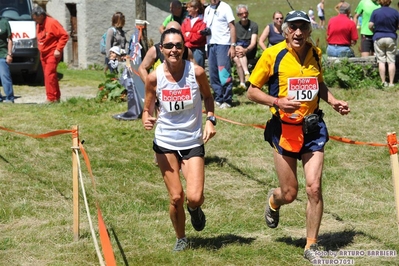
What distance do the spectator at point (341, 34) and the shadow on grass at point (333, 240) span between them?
8.79 m

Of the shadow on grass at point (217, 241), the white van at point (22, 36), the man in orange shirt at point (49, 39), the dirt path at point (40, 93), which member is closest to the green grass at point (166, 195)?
the shadow on grass at point (217, 241)

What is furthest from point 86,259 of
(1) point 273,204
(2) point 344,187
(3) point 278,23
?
(3) point 278,23

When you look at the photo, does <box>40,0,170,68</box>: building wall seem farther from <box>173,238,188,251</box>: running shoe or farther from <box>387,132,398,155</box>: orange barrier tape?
<box>387,132,398,155</box>: orange barrier tape

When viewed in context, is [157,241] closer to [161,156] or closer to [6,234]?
[161,156]

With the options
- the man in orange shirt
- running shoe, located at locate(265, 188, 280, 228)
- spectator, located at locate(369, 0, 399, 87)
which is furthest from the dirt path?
running shoe, located at locate(265, 188, 280, 228)

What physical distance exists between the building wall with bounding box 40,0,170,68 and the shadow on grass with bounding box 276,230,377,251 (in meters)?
17.0

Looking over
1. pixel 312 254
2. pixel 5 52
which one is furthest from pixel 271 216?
pixel 5 52

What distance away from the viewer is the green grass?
6891mm

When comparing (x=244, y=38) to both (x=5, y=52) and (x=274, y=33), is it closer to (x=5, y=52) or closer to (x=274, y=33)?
(x=274, y=33)

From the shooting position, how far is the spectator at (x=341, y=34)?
15523 millimetres

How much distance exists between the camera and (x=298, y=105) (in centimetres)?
623

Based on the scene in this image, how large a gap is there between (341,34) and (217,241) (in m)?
9.52

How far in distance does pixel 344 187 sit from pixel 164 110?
3490mm

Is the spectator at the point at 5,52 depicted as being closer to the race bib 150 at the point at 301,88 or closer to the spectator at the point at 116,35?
the spectator at the point at 116,35
